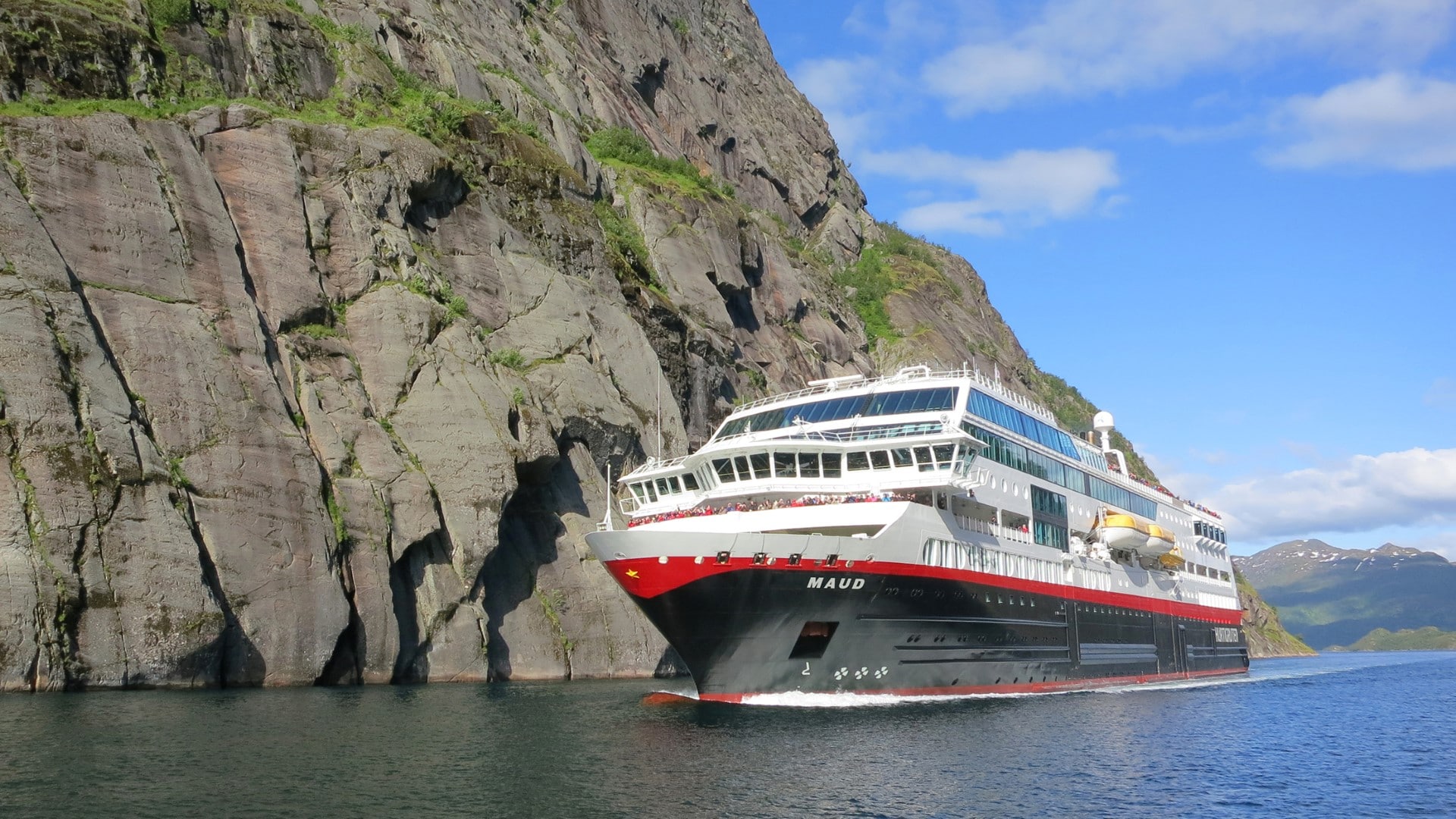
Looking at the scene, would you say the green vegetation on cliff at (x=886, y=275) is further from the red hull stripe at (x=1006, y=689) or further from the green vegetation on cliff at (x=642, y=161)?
the red hull stripe at (x=1006, y=689)

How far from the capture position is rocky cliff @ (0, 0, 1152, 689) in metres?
43.2

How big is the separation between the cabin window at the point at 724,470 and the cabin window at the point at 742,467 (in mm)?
290

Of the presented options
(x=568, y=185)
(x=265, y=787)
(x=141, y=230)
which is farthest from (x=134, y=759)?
(x=568, y=185)

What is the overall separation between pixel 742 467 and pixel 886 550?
7.26 m

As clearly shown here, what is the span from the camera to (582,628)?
197 ft

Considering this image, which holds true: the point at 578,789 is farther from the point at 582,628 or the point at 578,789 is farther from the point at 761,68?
the point at 761,68

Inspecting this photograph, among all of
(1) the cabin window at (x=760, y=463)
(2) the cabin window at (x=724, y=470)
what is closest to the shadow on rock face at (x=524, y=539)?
(2) the cabin window at (x=724, y=470)

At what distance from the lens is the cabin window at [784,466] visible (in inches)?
1817

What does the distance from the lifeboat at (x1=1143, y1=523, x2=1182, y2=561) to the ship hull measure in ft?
52.5

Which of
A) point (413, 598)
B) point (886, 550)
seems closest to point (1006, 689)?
point (886, 550)

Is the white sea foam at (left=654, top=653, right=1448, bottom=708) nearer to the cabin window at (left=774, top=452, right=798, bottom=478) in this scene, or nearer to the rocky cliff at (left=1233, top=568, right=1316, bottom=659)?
the cabin window at (left=774, top=452, right=798, bottom=478)

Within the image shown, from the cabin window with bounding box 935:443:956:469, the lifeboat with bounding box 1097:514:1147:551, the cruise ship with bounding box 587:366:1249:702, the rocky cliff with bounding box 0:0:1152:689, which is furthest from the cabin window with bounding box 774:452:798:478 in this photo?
the lifeboat with bounding box 1097:514:1147:551

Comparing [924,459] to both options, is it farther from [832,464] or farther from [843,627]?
[843,627]

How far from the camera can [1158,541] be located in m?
64.5
